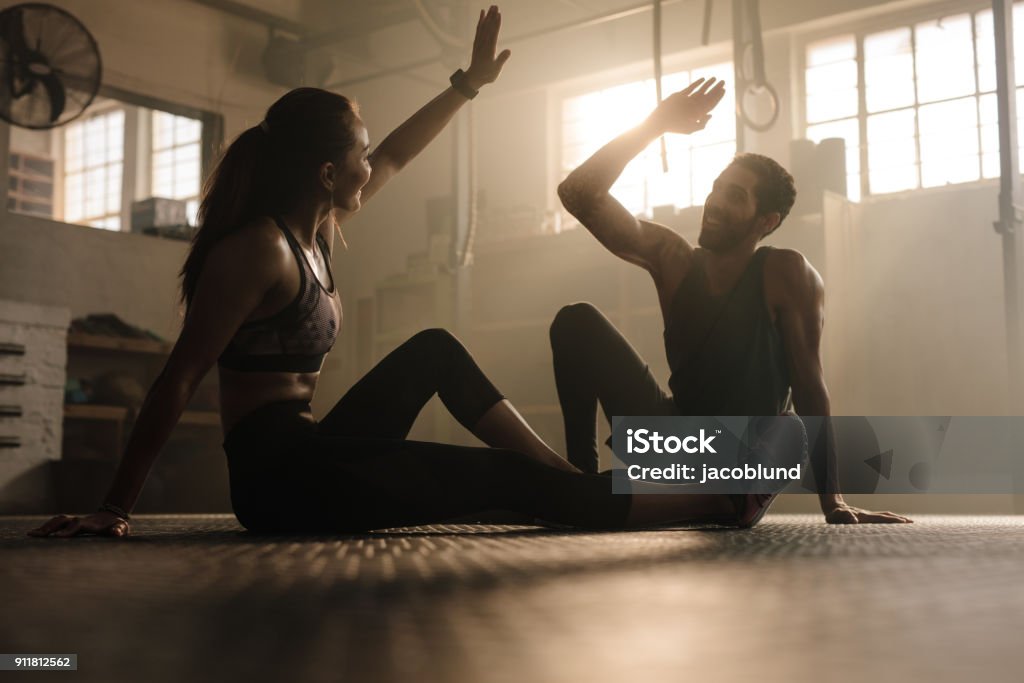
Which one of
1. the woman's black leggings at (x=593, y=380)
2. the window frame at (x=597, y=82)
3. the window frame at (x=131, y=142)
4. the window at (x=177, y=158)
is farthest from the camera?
the window at (x=177, y=158)

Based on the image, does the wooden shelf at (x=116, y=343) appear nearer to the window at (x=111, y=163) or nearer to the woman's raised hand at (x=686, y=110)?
the window at (x=111, y=163)

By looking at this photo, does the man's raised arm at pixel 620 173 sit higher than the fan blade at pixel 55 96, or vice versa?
the fan blade at pixel 55 96

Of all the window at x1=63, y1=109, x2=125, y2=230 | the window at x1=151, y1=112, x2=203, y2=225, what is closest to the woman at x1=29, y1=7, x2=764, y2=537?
the window at x1=151, y1=112, x2=203, y2=225

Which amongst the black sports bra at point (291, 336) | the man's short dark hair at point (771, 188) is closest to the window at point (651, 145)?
the man's short dark hair at point (771, 188)

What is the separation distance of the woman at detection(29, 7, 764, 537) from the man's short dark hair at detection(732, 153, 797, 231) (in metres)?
0.86

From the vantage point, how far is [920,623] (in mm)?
870

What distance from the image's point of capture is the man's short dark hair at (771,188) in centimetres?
267

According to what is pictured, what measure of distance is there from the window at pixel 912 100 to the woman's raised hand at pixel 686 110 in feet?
14.6

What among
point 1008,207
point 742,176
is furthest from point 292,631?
point 1008,207

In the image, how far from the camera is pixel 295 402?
1996 millimetres

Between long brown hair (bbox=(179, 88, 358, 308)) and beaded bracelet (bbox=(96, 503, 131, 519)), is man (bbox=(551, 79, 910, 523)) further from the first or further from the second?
beaded bracelet (bbox=(96, 503, 131, 519))

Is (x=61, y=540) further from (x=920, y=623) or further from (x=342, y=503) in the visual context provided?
(x=920, y=623)

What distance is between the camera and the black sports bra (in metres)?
1.95

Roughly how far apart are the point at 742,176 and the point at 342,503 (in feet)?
4.44
